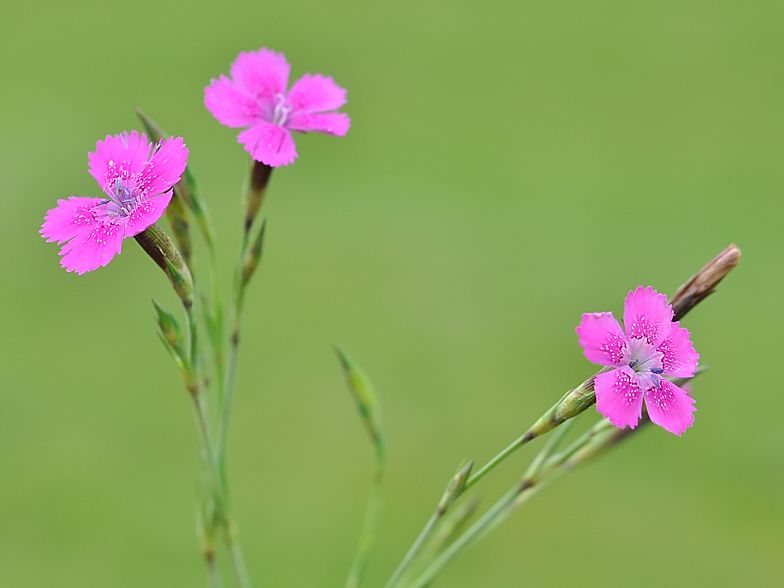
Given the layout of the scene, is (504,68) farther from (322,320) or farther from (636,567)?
(636,567)

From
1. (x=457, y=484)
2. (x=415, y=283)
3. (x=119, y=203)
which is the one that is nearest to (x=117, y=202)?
(x=119, y=203)

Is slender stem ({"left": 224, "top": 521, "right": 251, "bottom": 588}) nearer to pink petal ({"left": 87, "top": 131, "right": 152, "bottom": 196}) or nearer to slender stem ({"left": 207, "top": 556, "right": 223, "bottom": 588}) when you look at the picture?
slender stem ({"left": 207, "top": 556, "right": 223, "bottom": 588})

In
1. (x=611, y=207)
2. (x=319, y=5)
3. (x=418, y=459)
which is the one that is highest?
(x=319, y=5)

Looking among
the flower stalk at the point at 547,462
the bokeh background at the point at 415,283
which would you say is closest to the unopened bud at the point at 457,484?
the flower stalk at the point at 547,462

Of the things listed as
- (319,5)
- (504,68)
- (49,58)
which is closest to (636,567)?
(504,68)

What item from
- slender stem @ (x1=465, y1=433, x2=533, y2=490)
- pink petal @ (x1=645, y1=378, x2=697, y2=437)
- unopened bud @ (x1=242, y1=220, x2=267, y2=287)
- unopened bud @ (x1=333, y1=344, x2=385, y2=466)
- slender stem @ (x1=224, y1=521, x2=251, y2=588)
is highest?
Answer: unopened bud @ (x1=242, y1=220, x2=267, y2=287)

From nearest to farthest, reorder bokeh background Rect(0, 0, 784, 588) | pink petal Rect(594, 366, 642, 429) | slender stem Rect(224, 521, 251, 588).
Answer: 1. pink petal Rect(594, 366, 642, 429)
2. slender stem Rect(224, 521, 251, 588)
3. bokeh background Rect(0, 0, 784, 588)

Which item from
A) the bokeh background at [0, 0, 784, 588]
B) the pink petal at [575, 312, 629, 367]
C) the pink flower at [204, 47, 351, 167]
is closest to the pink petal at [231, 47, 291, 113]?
the pink flower at [204, 47, 351, 167]
